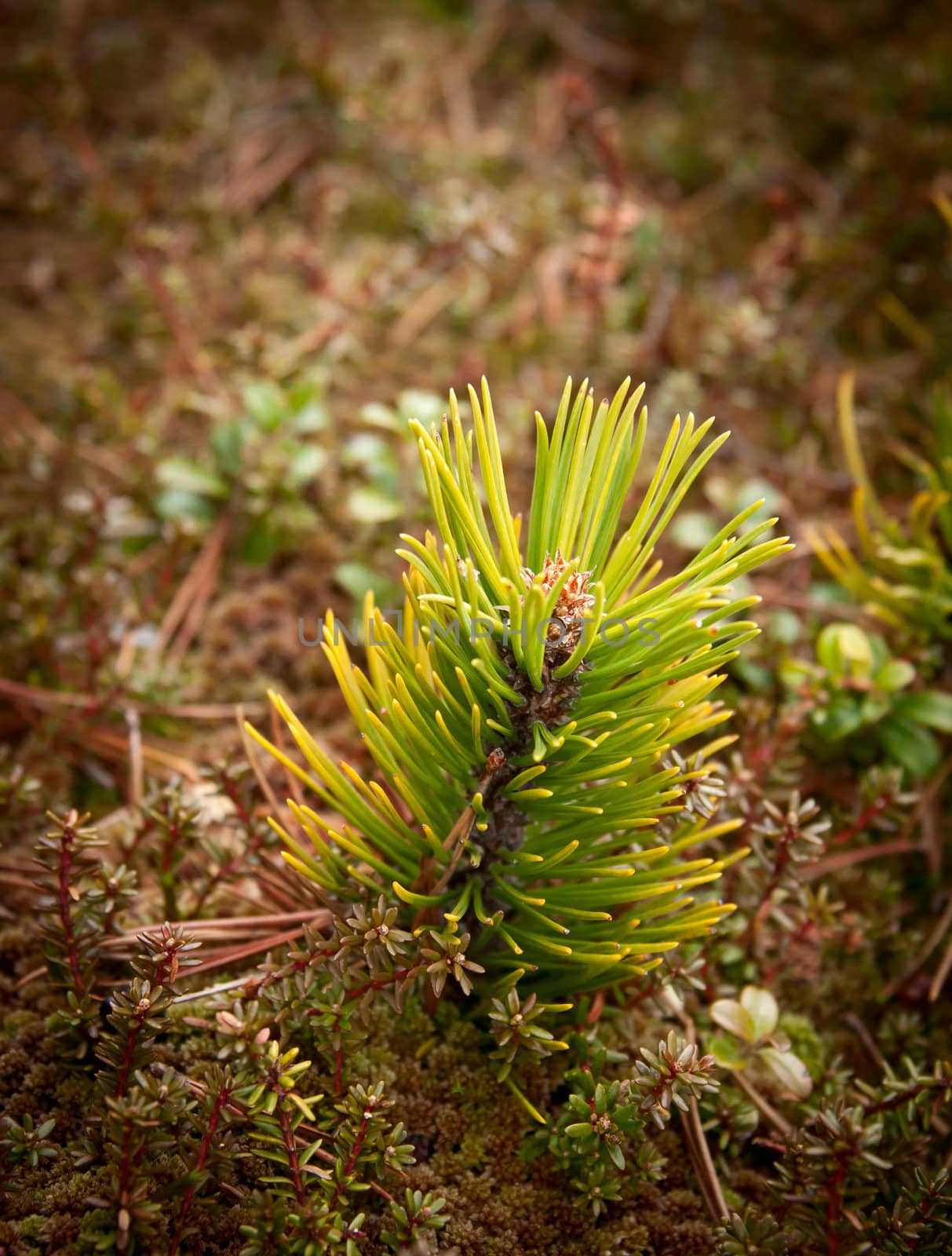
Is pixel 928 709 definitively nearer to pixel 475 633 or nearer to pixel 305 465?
pixel 475 633

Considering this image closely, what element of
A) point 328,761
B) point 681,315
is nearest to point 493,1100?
point 328,761

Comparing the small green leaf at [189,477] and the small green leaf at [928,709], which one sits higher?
the small green leaf at [189,477]

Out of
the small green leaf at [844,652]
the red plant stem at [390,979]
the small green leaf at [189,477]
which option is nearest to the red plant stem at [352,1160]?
the red plant stem at [390,979]

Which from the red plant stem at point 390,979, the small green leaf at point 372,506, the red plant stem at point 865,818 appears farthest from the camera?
the small green leaf at point 372,506

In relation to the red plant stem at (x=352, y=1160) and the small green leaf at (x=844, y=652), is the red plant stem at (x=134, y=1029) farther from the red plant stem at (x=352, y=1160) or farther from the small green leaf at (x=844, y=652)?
the small green leaf at (x=844, y=652)

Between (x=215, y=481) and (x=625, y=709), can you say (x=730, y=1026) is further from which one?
(x=215, y=481)
